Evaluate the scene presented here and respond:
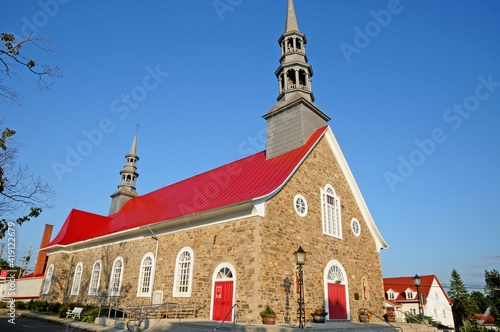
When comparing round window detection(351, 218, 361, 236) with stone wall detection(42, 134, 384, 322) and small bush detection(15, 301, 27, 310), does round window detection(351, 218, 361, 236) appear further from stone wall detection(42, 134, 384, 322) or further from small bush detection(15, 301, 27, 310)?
small bush detection(15, 301, 27, 310)

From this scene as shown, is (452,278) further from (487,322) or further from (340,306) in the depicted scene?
(340,306)

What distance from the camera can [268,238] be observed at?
11.8 m

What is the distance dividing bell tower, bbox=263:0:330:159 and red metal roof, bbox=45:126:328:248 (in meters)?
0.66

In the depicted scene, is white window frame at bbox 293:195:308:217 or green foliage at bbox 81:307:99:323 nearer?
white window frame at bbox 293:195:308:217

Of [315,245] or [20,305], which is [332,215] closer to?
[315,245]

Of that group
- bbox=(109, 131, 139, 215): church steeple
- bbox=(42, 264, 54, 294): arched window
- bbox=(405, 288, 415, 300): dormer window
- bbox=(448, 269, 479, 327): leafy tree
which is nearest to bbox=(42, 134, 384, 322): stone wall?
bbox=(42, 264, 54, 294): arched window

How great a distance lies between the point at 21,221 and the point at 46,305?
60.1 ft

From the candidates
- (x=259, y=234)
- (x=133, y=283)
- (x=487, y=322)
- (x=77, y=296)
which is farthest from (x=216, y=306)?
(x=487, y=322)

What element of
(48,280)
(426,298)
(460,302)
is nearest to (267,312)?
(48,280)

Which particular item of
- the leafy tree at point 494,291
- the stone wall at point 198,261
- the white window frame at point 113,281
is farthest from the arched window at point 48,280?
the leafy tree at point 494,291

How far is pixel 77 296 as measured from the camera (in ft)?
70.1

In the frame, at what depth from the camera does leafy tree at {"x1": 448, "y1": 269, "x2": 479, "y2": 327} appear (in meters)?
52.7

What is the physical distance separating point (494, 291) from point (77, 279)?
51.3 meters

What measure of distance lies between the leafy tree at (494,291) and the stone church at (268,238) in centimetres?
3384
